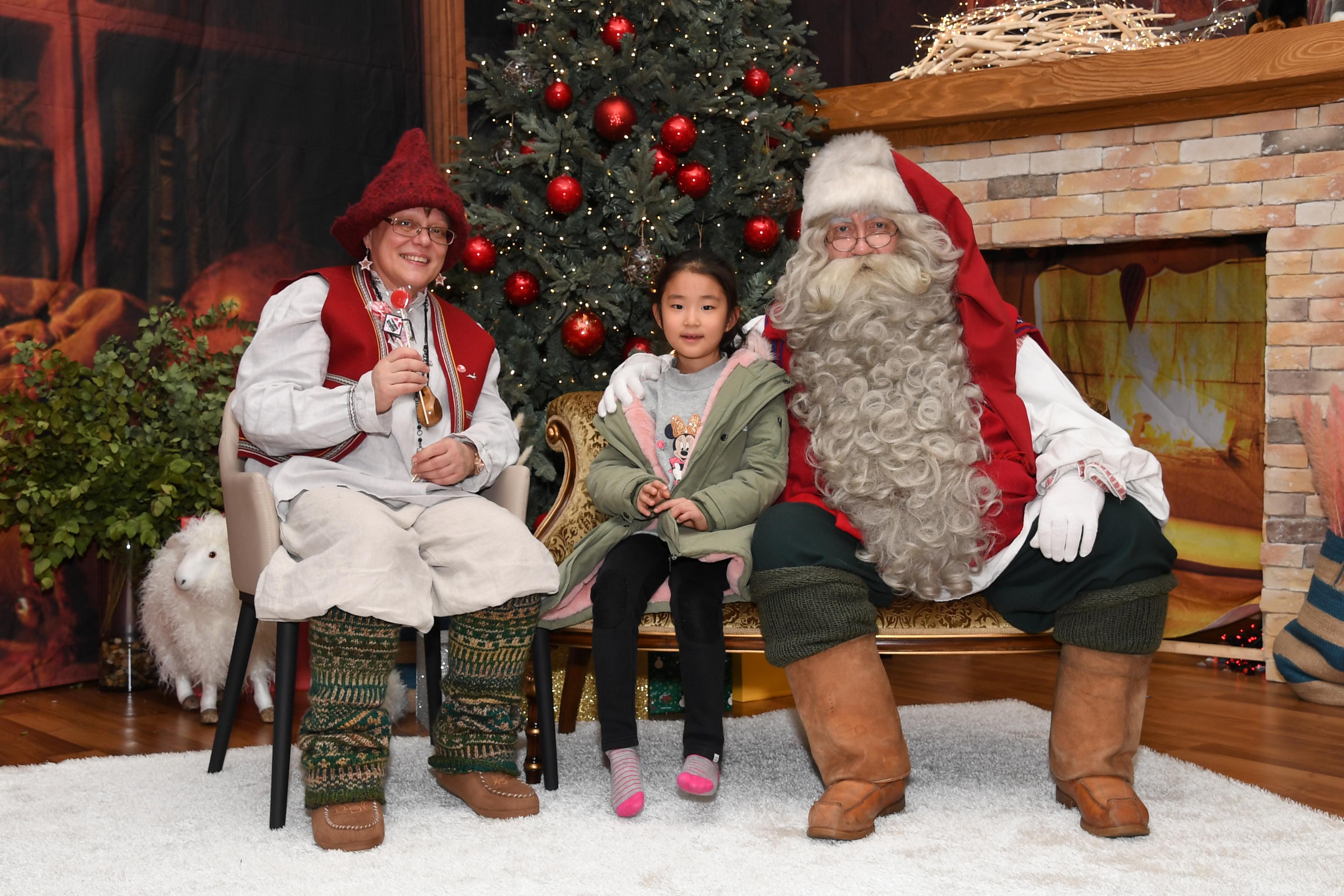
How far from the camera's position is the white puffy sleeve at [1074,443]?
244 cm

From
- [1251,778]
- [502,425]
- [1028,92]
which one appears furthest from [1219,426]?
[502,425]

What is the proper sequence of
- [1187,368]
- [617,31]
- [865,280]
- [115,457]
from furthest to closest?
[1187,368], [617,31], [115,457], [865,280]

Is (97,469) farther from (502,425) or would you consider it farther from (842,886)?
(842,886)

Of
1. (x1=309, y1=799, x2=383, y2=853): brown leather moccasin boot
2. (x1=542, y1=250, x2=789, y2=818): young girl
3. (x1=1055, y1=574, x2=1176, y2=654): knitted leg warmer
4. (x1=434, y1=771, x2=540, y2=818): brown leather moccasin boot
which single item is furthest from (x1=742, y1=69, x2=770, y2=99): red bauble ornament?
(x1=309, y1=799, x2=383, y2=853): brown leather moccasin boot

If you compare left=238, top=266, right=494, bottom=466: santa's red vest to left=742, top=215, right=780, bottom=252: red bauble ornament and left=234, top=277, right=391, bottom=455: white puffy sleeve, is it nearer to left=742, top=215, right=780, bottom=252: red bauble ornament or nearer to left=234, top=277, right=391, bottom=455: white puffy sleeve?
left=234, top=277, right=391, bottom=455: white puffy sleeve

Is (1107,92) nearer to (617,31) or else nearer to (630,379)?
(617,31)

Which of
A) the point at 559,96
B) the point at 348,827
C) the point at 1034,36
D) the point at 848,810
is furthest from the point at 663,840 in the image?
the point at 1034,36

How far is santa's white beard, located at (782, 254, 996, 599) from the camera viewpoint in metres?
2.44

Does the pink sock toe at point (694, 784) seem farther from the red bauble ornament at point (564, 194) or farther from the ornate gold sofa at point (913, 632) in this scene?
the red bauble ornament at point (564, 194)

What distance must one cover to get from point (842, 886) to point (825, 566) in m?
0.63

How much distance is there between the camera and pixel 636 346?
12.3 ft

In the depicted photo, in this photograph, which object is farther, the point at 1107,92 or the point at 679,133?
→ the point at 1107,92

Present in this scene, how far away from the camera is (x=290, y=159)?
4.24 m

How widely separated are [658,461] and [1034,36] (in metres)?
2.46
